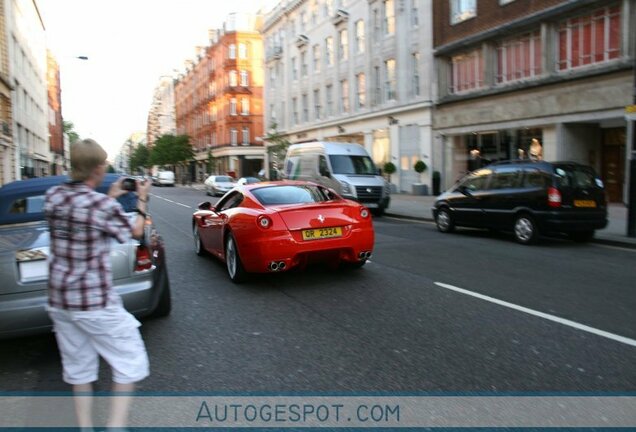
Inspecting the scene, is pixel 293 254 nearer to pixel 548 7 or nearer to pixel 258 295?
pixel 258 295

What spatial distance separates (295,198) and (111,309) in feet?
14.9

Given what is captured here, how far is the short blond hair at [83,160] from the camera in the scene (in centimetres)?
261

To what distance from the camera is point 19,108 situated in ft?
119

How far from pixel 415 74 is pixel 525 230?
62.6ft

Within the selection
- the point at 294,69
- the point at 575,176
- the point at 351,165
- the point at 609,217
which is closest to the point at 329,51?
the point at 294,69

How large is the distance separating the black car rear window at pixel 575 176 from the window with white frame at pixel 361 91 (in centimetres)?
2289

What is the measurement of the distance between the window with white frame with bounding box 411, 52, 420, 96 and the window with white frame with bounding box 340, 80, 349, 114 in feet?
24.3

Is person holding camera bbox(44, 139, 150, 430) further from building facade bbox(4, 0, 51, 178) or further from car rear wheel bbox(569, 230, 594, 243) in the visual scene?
building facade bbox(4, 0, 51, 178)

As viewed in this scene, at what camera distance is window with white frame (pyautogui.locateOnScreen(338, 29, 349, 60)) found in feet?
113

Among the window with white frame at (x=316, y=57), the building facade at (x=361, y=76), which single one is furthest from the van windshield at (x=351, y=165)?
the window with white frame at (x=316, y=57)

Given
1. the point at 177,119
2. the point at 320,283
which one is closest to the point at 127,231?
the point at 320,283

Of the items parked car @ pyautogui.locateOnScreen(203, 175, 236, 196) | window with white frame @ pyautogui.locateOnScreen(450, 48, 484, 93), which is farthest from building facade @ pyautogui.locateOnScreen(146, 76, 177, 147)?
window with white frame @ pyautogui.locateOnScreen(450, 48, 484, 93)

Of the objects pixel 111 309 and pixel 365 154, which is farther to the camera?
pixel 365 154

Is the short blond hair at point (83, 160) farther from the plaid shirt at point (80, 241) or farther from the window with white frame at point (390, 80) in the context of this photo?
the window with white frame at point (390, 80)
